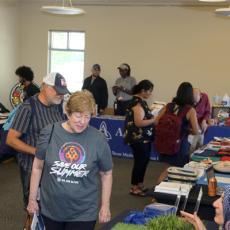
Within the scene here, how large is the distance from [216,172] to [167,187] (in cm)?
81

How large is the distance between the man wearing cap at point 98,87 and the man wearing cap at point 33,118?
6529mm

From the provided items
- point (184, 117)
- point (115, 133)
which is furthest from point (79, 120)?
point (115, 133)

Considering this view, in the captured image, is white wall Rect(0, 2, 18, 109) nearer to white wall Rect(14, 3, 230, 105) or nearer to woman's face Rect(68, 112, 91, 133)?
white wall Rect(14, 3, 230, 105)

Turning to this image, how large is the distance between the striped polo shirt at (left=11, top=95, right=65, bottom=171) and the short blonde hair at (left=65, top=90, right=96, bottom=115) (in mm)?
A: 515

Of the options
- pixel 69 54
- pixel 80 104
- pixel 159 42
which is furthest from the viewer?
pixel 69 54

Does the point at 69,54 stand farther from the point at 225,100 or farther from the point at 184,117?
the point at 184,117

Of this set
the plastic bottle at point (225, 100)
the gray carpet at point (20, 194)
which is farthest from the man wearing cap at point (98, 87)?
the gray carpet at point (20, 194)

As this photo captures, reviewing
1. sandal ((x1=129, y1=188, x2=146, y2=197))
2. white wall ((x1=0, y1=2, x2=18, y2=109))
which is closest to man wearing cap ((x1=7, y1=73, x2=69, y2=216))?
sandal ((x1=129, y1=188, x2=146, y2=197))

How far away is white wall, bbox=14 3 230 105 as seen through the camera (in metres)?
9.32

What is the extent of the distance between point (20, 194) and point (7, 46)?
17.7 ft

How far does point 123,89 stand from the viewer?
30.7 feet

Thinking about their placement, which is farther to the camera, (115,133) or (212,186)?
(115,133)

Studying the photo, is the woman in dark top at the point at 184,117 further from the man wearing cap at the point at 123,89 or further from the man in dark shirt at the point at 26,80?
the man wearing cap at the point at 123,89

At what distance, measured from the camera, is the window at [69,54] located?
1039cm
